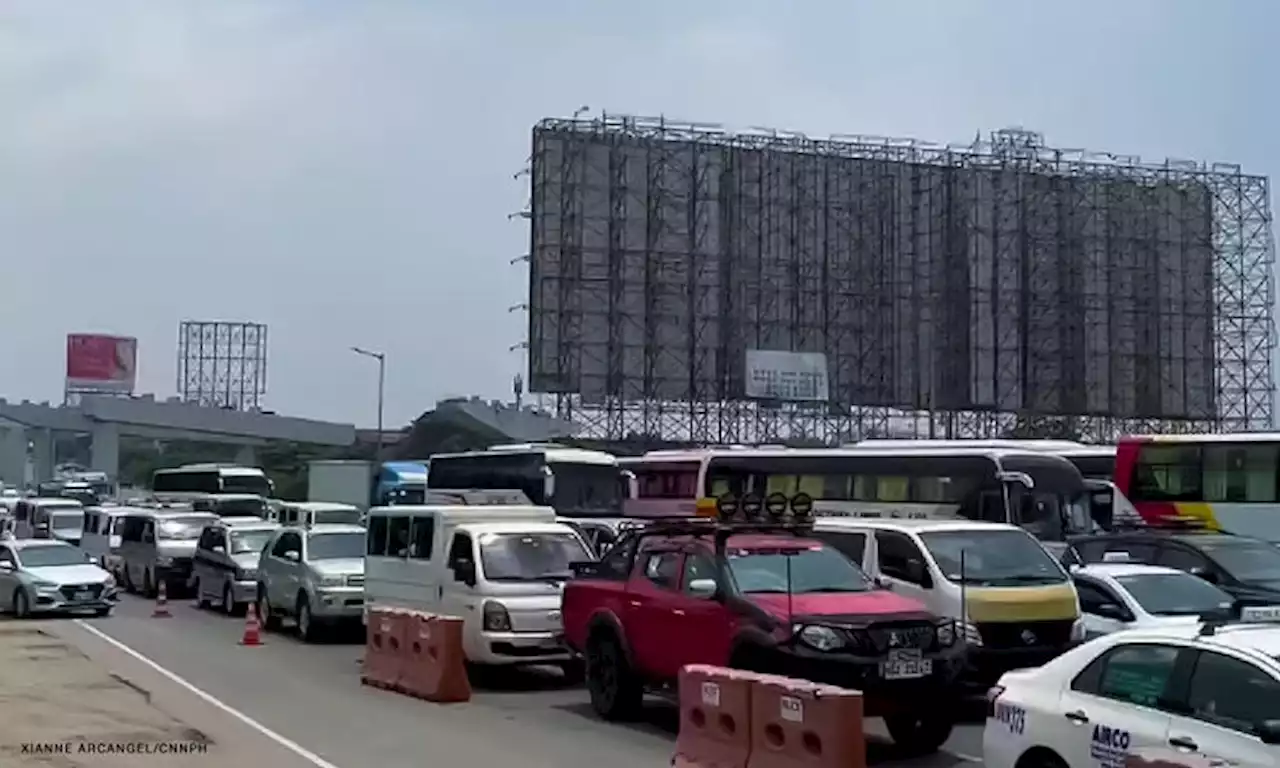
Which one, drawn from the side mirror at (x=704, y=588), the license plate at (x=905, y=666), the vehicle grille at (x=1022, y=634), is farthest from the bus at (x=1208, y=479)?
the license plate at (x=905, y=666)

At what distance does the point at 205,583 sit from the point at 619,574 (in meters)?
18.1

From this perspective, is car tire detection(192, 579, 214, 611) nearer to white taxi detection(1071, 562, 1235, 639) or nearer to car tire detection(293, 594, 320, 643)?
car tire detection(293, 594, 320, 643)

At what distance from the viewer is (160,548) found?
35531mm

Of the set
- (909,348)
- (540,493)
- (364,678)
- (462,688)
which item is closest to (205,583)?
(540,493)

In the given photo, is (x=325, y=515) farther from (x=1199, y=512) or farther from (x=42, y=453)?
(x=42, y=453)

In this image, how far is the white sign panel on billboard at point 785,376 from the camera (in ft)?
212

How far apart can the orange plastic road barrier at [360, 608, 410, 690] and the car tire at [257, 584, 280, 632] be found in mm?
8003

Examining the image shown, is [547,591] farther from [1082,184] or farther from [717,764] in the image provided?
[1082,184]

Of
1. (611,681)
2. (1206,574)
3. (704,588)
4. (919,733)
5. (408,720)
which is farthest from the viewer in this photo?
(1206,574)

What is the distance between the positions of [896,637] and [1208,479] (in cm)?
1853

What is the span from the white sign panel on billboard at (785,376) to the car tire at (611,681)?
48.4 m

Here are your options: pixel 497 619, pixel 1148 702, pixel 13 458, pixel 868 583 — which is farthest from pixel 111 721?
pixel 13 458

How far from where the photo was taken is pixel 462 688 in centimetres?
1752

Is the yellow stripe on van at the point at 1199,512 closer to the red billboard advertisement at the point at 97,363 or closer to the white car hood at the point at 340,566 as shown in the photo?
the white car hood at the point at 340,566
